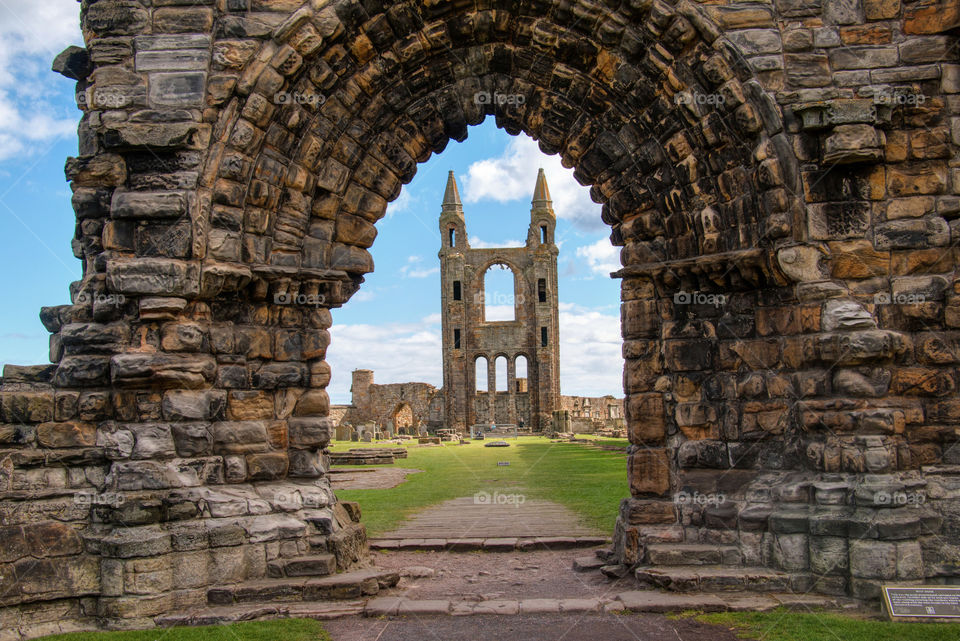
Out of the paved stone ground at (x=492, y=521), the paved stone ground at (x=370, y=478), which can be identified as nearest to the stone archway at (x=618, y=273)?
the paved stone ground at (x=492, y=521)

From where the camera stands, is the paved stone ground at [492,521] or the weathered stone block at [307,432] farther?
the paved stone ground at [492,521]

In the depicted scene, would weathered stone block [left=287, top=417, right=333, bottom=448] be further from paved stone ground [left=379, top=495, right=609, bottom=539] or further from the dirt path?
paved stone ground [left=379, top=495, right=609, bottom=539]

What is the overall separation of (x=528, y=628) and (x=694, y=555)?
6.15ft

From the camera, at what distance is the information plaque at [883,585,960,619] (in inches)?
214

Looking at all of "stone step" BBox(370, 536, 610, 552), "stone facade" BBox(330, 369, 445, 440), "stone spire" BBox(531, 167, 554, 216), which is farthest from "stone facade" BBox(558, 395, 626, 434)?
"stone step" BBox(370, 536, 610, 552)

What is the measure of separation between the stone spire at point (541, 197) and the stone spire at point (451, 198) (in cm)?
557

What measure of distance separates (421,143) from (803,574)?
5617 mm

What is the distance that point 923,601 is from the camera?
5512 mm

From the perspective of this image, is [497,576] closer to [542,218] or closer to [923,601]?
[923,601]

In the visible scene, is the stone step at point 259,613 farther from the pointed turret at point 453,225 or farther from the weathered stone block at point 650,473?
the pointed turret at point 453,225

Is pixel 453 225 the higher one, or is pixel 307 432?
pixel 453 225

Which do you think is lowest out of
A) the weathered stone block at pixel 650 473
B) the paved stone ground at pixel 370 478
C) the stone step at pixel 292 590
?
the paved stone ground at pixel 370 478

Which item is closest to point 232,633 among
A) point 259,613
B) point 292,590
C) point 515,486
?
point 259,613

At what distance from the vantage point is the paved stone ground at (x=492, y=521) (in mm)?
9445
